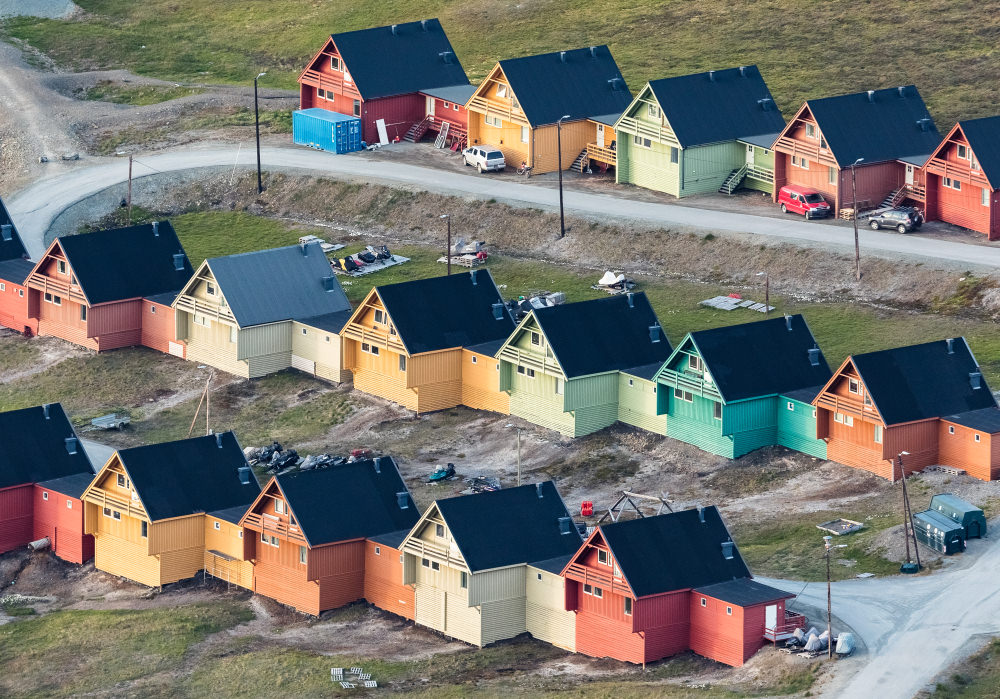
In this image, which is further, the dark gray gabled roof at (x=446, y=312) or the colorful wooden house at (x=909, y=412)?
the dark gray gabled roof at (x=446, y=312)

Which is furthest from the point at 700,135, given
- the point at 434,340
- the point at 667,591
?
the point at 667,591

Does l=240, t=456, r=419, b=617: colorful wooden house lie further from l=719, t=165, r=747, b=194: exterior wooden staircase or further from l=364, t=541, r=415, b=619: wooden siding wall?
l=719, t=165, r=747, b=194: exterior wooden staircase

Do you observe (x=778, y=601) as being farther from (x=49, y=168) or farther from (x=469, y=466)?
(x=49, y=168)

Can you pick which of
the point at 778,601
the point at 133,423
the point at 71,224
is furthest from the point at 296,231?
the point at 778,601

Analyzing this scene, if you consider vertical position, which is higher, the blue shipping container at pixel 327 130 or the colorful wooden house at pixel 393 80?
the colorful wooden house at pixel 393 80

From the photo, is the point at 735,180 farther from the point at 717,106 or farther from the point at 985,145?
the point at 985,145

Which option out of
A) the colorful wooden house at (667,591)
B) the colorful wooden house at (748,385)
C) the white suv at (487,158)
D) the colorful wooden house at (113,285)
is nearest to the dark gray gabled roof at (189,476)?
the colorful wooden house at (667,591)

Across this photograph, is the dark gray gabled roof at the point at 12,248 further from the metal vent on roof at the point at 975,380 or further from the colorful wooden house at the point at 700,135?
the metal vent on roof at the point at 975,380
